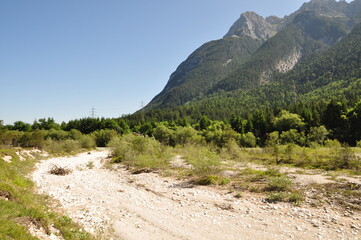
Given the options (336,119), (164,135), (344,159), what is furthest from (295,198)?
(336,119)

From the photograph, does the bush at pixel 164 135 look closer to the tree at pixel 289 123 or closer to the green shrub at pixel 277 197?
the tree at pixel 289 123

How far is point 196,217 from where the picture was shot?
1189 centimetres

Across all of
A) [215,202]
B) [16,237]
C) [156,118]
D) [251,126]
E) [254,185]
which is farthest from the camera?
[156,118]

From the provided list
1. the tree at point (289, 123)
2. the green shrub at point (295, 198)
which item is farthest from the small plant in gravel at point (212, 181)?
the tree at point (289, 123)

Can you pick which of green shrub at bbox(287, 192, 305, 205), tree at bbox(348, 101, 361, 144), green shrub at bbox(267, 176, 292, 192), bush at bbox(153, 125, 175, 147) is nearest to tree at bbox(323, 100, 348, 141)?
tree at bbox(348, 101, 361, 144)

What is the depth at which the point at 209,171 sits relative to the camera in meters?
22.0

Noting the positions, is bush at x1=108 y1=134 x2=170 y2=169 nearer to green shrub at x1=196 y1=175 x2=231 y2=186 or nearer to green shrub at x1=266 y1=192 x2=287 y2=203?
green shrub at x1=196 y1=175 x2=231 y2=186

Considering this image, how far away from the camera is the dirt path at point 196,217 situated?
968cm

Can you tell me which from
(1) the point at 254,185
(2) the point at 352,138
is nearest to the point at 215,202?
(1) the point at 254,185

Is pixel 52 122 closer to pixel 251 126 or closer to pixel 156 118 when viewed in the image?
pixel 156 118

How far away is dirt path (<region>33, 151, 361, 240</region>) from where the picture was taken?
31.8 ft

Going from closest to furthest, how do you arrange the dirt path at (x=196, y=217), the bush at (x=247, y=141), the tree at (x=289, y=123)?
the dirt path at (x=196, y=217) < the bush at (x=247, y=141) < the tree at (x=289, y=123)

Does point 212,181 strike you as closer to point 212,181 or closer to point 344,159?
point 212,181

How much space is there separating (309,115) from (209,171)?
253ft
